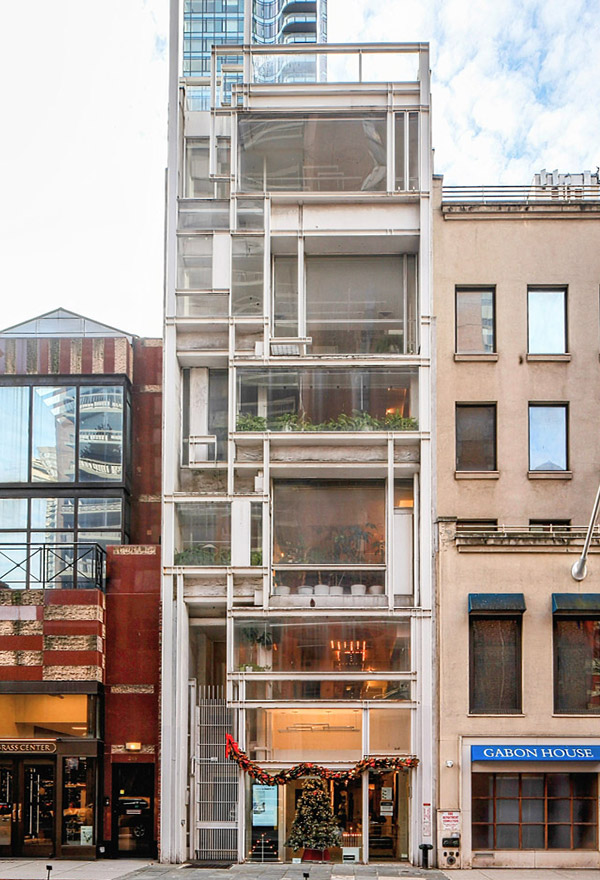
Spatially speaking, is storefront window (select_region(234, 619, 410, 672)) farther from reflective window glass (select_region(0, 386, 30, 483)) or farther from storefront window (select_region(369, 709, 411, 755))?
reflective window glass (select_region(0, 386, 30, 483))

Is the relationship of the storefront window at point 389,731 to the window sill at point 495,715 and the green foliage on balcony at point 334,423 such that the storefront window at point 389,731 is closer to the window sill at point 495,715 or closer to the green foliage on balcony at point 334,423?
the window sill at point 495,715

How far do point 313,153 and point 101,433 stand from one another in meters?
11.0

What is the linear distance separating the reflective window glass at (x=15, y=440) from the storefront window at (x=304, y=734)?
11202mm

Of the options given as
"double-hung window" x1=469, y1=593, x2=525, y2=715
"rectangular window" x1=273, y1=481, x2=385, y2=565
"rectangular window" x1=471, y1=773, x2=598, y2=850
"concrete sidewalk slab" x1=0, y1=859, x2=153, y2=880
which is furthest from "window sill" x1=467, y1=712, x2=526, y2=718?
"concrete sidewalk slab" x1=0, y1=859, x2=153, y2=880

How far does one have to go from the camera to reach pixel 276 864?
88.9ft

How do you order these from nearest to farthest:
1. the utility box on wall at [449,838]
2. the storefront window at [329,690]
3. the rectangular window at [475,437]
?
the utility box on wall at [449,838] → the storefront window at [329,690] → the rectangular window at [475,437]

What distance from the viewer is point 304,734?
28.0 metres

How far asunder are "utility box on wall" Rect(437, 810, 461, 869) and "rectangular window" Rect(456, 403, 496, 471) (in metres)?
9.44

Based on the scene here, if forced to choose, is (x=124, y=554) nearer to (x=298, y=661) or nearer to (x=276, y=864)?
(x=298, y=661)

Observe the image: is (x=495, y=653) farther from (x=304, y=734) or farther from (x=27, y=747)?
(x=27, y=747)

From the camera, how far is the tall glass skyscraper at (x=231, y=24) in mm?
125875

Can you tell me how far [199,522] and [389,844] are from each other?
1009cm

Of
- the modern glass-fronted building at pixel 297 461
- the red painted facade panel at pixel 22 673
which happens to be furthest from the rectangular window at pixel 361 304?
the red painted facade panel at pixel 22 673

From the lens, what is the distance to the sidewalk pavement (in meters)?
24.6
